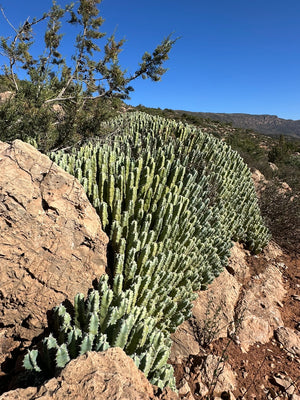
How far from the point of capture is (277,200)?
6906 mm

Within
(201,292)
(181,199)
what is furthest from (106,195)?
(201,292)

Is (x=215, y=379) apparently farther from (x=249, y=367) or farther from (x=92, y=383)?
(x=92, y=383)

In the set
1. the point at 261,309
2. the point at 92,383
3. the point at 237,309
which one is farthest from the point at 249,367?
the point at 92,383

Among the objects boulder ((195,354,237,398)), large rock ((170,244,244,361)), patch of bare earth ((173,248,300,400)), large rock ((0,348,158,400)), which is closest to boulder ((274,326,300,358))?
patch of bare earth ((173,248,300,400))

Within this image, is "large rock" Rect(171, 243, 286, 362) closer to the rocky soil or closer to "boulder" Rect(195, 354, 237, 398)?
the rocky soil

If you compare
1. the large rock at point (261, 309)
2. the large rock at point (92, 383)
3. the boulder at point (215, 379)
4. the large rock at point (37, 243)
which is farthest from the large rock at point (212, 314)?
the large rock at point (92, 383)

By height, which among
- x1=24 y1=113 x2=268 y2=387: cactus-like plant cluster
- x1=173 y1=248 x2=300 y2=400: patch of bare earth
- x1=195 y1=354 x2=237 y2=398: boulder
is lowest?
x1=173 y1=248 x2=300 y2=400: patch of bare earth

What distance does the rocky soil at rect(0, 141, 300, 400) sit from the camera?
1.48 meters

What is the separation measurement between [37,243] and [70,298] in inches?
23.5

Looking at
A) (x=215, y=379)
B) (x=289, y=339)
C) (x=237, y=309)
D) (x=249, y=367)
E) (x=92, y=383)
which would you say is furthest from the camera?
(x=237, y=309)

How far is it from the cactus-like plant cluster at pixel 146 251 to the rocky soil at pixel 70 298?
26 cm

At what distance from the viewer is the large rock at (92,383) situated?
133cm

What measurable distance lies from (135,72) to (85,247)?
6.79 meters

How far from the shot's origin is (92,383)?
1378 millimetres
